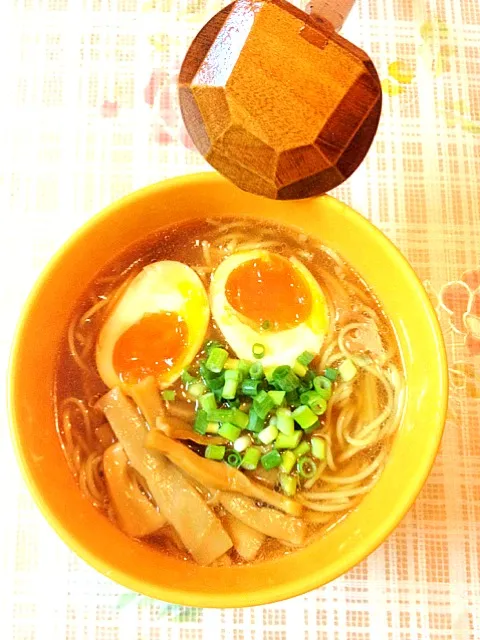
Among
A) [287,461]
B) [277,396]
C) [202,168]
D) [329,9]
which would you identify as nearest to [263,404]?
[277,396]

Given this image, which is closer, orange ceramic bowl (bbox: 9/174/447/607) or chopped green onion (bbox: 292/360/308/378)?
orange ceramic bowl (bbox: 9/174/447/607)

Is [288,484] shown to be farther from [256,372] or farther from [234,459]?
[256,372]

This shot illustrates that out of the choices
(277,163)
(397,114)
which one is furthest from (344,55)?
(397,114)

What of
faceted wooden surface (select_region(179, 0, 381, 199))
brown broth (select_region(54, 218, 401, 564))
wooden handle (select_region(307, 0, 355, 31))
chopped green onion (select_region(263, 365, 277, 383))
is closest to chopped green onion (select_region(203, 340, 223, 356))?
brown broth (select_region(54, 218, 401, 564))

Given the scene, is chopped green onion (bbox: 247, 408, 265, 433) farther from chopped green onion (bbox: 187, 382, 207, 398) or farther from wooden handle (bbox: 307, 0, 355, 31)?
wooden handle (bbox: 307, 0, 355, 31)

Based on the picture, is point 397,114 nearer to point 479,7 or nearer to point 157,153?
point 479,7

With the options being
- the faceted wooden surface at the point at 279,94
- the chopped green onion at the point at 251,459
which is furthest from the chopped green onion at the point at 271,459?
the faceted wooden surface at the point at 279,94

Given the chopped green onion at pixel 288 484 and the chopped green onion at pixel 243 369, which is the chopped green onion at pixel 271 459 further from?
the chopped green onion at pixel 243 369
